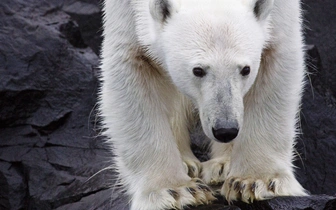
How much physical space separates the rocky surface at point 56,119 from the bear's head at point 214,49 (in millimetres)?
1922

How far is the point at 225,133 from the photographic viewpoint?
4793 mm

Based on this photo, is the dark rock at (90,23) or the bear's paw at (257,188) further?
the dark rock at (90,23)

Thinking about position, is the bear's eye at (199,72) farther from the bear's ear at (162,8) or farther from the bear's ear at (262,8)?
the bear's ear at (262,8)

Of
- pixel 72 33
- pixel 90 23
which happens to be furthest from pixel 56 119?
pixel 90 23

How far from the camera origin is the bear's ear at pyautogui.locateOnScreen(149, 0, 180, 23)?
16.7ft

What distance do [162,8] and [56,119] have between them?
285cm

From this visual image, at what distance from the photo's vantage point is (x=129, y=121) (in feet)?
18.4

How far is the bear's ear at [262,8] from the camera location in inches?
202

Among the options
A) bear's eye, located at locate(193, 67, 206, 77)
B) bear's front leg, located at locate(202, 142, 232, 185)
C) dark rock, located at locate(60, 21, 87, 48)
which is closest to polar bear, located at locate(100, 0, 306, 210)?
bear's eye, located at locate(193, 67, 206, 77)

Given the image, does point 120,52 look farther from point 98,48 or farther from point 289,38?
point 98,48

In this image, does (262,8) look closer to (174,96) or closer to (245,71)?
(245,71)

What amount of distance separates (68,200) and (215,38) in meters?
2.48

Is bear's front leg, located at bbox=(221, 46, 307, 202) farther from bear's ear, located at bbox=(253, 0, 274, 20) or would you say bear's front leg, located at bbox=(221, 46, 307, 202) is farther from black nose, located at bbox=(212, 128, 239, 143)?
black nose, located at bbox=(212, 128, 239, 143)

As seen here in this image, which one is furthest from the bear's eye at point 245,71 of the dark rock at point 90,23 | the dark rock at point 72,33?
the dark rock at point 90,23
